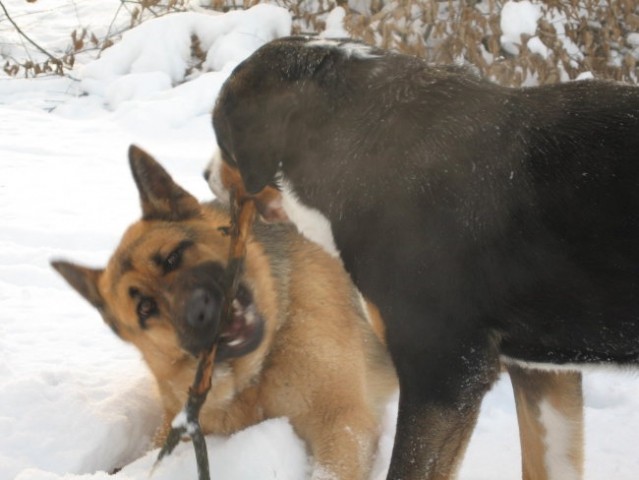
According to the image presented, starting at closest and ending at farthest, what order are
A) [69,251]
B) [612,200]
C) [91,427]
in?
1. [612,200]
2. [91,427]
3. [69,251]

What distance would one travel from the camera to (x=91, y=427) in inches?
157

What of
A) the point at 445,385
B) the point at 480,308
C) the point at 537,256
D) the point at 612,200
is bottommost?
the point at 445,385

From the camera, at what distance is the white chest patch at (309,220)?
3.21 m

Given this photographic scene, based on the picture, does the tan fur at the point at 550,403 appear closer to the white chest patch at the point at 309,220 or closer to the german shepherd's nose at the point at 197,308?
the white chest patch at the point at 309,220

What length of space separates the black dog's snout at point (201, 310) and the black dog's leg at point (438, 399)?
1.02 meters

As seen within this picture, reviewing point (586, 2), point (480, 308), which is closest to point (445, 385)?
point (480, 308)

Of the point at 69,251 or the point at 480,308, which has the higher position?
the point at 480,308

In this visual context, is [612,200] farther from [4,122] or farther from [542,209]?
[4,122]

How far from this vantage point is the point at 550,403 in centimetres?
345

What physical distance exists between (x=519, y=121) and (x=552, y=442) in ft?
4.52

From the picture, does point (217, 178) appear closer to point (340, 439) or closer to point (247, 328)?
point (247, 328)

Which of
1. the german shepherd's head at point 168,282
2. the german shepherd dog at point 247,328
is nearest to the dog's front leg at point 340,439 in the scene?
the german shepherd dog at point 247,328

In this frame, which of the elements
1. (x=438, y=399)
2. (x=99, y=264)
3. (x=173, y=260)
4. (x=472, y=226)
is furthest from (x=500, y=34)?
(x=438, y=399)

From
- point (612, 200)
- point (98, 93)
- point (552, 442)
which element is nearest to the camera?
point (612, 200)
